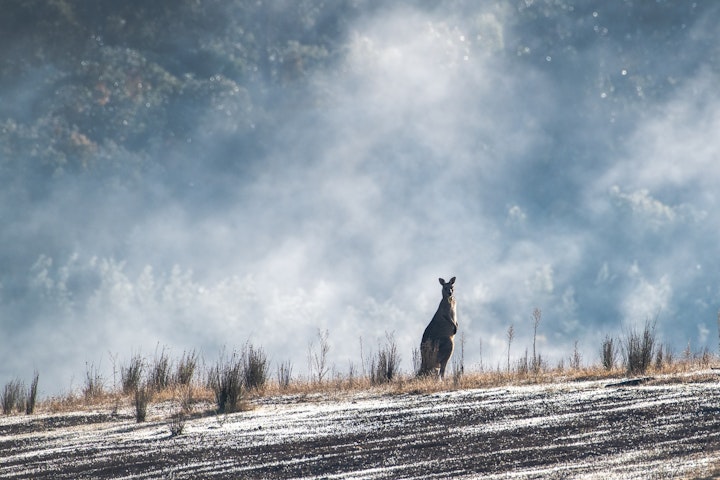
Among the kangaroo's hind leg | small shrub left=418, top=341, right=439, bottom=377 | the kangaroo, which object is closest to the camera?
small shrub left=418, top=341, right=439, bottom=377

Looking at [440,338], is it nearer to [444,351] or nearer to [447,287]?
[444,351]

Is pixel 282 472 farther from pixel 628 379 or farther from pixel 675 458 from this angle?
pixel 628 379

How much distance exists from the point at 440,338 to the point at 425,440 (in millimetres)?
8004

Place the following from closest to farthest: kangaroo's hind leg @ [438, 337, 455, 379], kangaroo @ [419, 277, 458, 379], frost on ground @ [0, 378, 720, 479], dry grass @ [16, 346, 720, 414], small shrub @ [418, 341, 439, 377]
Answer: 1. frost on ground @ [0, 378, 720, 479]
2. dry grass @ [16, 346, 720, 414]
3. small shrub @ [418, 341, 439, 377]
4. kangaroo @ [419, 277, 458, 379]
5. kangaroo's hind leg @ [438, 337, 455, 379]

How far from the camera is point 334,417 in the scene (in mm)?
12375

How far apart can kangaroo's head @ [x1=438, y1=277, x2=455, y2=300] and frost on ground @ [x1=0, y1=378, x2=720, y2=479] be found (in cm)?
434

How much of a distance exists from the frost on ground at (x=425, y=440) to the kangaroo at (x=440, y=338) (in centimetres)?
300

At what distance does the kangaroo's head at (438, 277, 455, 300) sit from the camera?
18.6 meters

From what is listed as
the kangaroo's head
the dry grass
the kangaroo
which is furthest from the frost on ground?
the kangaroo's head

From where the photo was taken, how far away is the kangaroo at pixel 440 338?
1753 cm

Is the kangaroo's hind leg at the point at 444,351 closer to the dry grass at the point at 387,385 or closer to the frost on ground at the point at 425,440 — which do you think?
the dry grass at the point at 387,385

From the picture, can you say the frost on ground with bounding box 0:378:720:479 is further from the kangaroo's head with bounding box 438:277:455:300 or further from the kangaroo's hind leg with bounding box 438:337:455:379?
the kangaroo's head with bounding box 438:277:455:300

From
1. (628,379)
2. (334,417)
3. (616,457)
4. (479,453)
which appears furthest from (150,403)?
(616,457)

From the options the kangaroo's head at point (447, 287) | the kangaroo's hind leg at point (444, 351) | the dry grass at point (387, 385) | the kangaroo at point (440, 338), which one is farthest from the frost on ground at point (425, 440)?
the kangaroo's head at point (447, 287)
